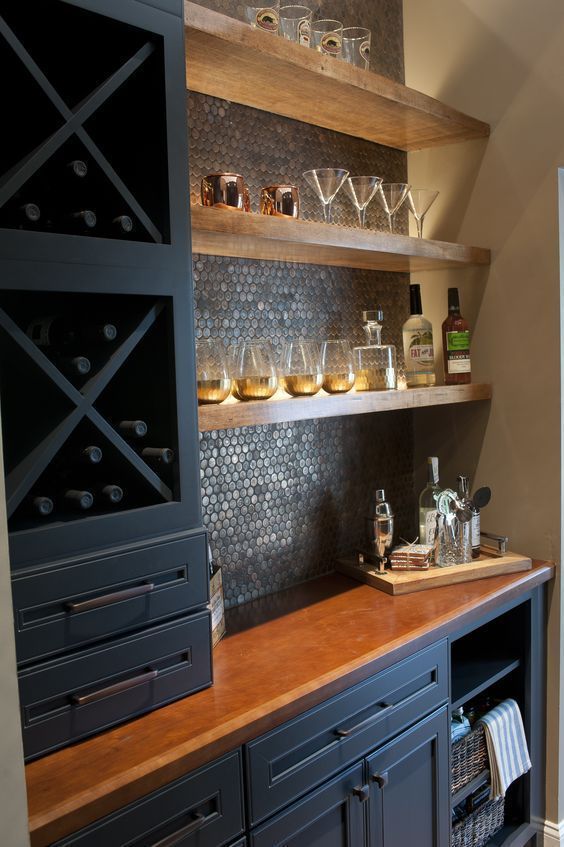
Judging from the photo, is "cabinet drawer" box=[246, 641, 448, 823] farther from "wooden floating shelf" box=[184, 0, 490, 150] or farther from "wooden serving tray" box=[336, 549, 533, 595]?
"wooden floating shelf" box=[184, 0, 490, 150]

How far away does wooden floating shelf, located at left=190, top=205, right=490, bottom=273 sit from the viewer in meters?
1.66

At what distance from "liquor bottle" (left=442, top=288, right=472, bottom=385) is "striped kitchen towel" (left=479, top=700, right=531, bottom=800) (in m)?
1.05

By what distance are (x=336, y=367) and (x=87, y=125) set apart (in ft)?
→ 2.91

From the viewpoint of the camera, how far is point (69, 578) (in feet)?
4.20

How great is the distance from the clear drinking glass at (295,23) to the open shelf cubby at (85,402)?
963mm

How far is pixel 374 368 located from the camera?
7.19ft

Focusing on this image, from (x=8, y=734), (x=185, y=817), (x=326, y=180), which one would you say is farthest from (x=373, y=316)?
(x=8, y=734)

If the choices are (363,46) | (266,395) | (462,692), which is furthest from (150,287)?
(462,692)

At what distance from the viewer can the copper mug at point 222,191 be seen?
5.66 feet

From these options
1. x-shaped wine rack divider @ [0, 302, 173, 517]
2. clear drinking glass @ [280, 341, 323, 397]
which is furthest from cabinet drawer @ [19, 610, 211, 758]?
clear drinking glass @ [280, 341, 323, 397]

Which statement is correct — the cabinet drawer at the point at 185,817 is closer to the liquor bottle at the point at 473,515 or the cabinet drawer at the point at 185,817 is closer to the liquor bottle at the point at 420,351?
the liquor bottle at the point at 473,515

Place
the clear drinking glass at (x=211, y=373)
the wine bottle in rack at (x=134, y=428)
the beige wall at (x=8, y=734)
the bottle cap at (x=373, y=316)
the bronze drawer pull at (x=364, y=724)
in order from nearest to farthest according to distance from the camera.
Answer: the beige wall at (x=8, y=734) → the wine bottle in rack at (x=134, y=428) → the bronze drawer pull at (x=364, y=724) → the clear drinking glass at (x=211, y=373) → the bottle cap at (x=373, y=316)

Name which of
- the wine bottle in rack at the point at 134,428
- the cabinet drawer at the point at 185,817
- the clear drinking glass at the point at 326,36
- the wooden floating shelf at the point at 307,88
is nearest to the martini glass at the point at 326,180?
Result: the wooden floating shelf at the point at 307,88

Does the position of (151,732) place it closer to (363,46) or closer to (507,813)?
(507,813)
